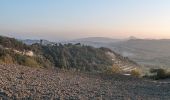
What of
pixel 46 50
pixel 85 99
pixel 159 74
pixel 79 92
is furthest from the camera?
pixel 46 50

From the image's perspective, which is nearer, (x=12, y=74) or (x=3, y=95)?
(x=3, y=95)

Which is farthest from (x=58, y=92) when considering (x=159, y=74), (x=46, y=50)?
(x=46, y=50)

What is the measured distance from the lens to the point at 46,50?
84.6 meters

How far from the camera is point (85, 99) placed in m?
16.8

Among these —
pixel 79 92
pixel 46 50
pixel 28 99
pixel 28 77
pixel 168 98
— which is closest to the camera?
pixel 28 99

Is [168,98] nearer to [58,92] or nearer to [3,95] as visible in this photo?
[58,92]

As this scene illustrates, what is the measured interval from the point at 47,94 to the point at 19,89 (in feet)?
3.56

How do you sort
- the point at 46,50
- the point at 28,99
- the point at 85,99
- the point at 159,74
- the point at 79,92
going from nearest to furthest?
1. the point at 28,99
2. the point at 85,99
3. the point at 79,92
4. the point at 159,74
5. the point at 46,50

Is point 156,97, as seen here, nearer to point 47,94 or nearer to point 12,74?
point 47,94

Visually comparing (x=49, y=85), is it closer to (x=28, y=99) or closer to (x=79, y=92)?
(x=79, y=92)

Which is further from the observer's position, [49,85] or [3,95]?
[49,85]

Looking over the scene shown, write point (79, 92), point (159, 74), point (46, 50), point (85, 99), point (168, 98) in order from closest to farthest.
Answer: point (85, 99) → point (79, 92) → point (168, 98) → point (159, 74) → point (46, 50)

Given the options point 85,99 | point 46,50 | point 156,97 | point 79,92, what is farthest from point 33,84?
point 46,50

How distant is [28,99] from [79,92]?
3.67m
